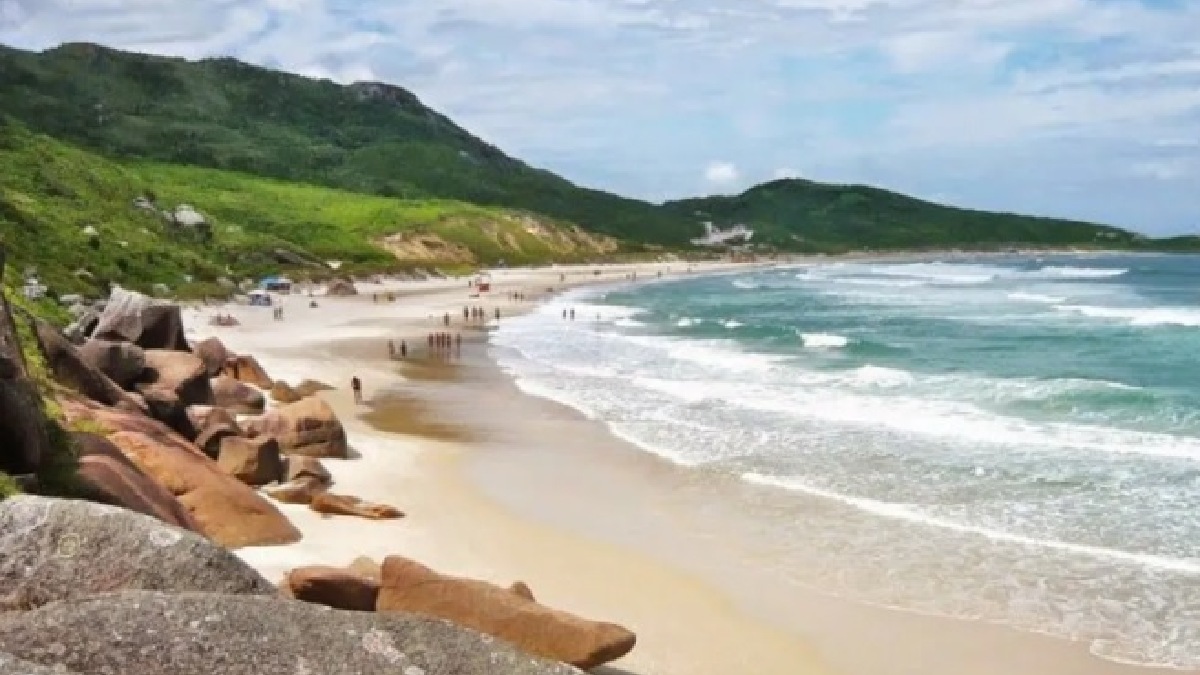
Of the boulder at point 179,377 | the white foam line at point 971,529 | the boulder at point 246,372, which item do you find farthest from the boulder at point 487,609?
the boulder at point 246,372

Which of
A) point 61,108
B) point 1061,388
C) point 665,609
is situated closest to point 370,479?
point 665,609

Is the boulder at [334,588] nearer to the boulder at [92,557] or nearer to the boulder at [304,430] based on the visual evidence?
the boulder at [92,557]

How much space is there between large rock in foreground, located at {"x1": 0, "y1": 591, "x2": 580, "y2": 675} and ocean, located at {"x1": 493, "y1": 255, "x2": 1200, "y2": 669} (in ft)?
31.6

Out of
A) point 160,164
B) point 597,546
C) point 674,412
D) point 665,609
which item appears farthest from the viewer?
point 160,164

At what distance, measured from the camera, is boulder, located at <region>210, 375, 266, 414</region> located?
2503 centimetres

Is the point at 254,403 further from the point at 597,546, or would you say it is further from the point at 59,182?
the point at 59,182

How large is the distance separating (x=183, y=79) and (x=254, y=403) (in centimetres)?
17943

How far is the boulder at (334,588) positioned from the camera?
1062cm

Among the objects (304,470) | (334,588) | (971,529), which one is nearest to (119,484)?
(334,588)

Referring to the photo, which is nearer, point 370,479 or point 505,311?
point 370,479

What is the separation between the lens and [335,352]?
149 feet

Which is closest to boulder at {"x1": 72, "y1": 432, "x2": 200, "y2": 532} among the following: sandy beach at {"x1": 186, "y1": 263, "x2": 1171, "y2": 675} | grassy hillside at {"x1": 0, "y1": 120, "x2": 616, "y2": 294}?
sandy beach at {"x1": 186, "y1": 263, "x2": 1171, "y2": 675}

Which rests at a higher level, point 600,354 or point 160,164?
point 160,164

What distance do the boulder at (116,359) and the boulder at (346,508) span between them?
447 centimetres
